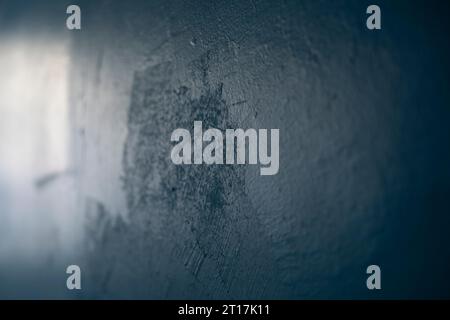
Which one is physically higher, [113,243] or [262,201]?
[262,201]

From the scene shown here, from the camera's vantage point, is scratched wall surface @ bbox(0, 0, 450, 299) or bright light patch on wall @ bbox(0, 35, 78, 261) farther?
bright light patch on wall @ bbox(0, 35, 78, 261)

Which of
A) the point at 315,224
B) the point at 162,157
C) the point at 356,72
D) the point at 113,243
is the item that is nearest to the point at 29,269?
the point at 113,243

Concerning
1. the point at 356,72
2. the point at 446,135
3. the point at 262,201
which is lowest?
the point at 262,201

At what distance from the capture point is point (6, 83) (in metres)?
2.05

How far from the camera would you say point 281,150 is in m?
0.95

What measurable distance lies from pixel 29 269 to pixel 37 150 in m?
0.44

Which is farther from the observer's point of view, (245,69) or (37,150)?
(37,150)

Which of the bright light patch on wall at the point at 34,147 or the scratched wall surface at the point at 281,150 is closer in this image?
the scratched wall surface at the point at 281,150

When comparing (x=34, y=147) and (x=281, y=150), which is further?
(x=34, y=147)

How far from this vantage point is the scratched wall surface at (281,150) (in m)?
0.79

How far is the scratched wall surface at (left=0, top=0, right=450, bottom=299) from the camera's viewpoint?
785 millimetres
